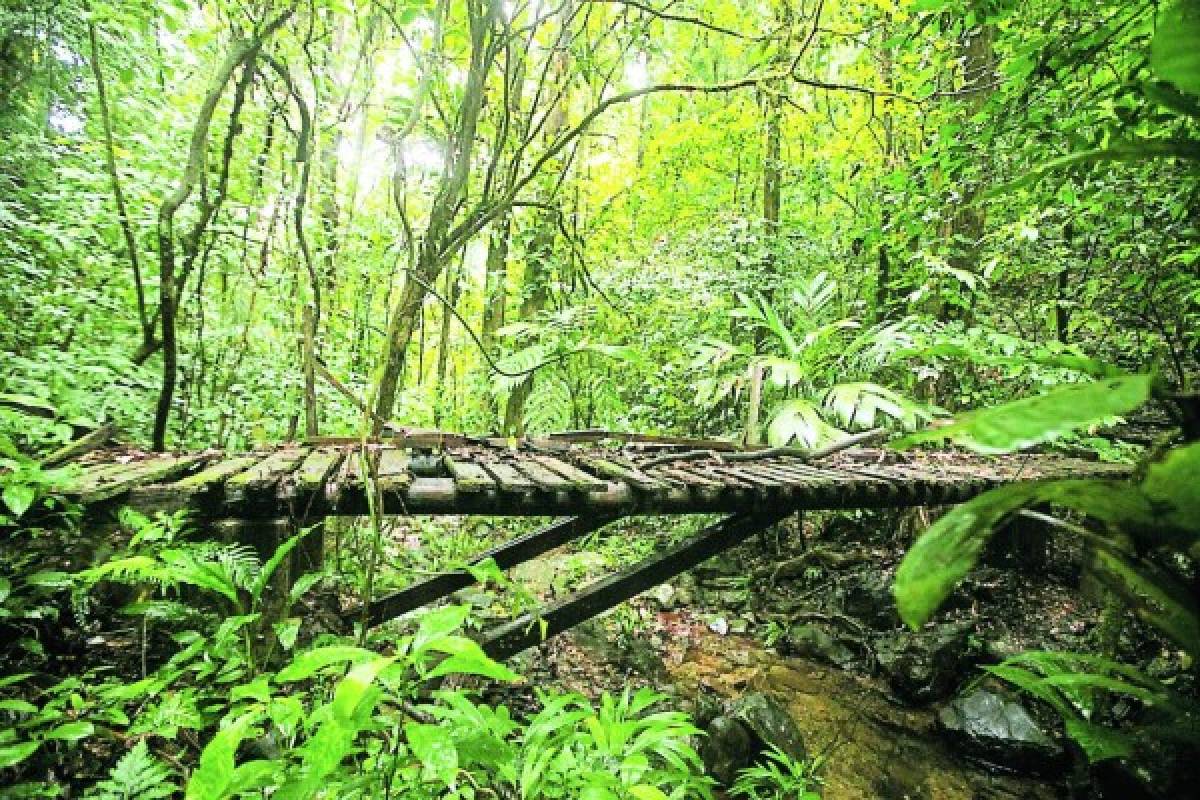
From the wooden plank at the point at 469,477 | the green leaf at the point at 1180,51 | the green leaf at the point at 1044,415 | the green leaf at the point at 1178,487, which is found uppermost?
the green leaf at the point at 1180,51

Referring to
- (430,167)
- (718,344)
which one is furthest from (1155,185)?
(430,167)

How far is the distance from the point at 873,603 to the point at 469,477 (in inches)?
160

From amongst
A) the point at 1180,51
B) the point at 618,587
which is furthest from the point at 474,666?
the point at 618,587

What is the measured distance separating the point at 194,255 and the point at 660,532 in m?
4.86

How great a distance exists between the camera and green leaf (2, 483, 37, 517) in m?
1.48

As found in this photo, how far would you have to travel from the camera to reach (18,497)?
152cm

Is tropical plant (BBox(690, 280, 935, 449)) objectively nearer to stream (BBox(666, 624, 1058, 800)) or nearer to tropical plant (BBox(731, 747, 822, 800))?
stream (BBox(666, 624, 1058, 800))

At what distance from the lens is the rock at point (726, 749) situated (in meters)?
3.14

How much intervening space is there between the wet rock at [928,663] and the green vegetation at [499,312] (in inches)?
→ 35.3

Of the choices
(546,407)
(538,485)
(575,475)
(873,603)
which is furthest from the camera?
(546,407)

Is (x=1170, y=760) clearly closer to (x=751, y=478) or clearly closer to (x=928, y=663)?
(x=751, y=478)

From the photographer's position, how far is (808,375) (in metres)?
5.70

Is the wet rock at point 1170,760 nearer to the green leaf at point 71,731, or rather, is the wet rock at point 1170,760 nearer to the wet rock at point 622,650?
the green leaf at point 71,731

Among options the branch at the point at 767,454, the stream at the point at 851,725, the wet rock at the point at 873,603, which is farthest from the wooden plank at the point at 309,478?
the wet rock at the point at 873,603
